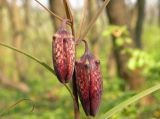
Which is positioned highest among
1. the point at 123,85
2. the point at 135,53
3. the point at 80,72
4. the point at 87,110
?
the point at 80,72

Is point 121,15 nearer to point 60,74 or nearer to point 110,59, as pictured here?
point 60,74

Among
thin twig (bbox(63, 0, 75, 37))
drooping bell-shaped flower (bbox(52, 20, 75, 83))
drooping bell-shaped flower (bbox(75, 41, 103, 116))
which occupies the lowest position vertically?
drooping bell-shaped flower (bbox(75, 41, 103, 116))

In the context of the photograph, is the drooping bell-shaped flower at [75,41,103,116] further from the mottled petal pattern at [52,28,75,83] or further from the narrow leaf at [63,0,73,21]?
the narrow leaf at [63,0,73,21]

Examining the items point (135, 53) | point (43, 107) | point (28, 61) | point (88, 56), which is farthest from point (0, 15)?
point (88, 56)

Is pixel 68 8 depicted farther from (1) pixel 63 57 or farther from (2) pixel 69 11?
(1) pixel 63 57

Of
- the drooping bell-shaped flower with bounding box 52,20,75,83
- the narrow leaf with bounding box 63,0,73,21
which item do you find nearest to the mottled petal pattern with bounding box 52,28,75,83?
the drooping bell-shaped flower with bounding box 52,20,75,83

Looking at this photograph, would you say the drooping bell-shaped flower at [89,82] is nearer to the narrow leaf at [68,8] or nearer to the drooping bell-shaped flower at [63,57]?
the drooping bell-shaped flower at [63,57]
